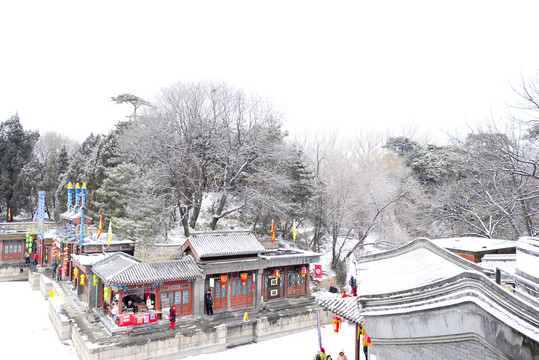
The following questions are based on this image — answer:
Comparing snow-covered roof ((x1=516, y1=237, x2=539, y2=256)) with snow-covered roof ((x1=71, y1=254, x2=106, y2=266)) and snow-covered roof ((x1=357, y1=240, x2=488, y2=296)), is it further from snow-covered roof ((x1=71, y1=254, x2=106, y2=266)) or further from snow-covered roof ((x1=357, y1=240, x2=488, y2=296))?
snow-covered roof ((x1=71, y1=254, x2=106, y2=266))

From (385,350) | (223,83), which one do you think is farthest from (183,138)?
(385,350)

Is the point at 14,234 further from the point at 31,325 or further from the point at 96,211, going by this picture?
the point at 31,325

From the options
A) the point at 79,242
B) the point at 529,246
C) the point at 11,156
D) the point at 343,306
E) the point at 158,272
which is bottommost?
the point at 158,272

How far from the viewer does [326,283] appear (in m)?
24.9

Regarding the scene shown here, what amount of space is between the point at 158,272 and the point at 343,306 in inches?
343

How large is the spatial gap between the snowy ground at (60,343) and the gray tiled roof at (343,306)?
466 cm

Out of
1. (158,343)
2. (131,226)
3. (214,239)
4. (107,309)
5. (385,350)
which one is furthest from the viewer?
(131,226)

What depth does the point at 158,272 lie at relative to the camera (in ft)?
50.3

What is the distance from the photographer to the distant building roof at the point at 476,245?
1251cm

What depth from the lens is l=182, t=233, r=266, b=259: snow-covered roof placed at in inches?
664

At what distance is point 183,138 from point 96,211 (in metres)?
10.3

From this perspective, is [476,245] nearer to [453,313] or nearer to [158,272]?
[453,313]

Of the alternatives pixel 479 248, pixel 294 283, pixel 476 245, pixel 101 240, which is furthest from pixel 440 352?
pixel 101 240

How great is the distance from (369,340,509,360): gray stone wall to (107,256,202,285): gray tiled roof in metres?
11.0
